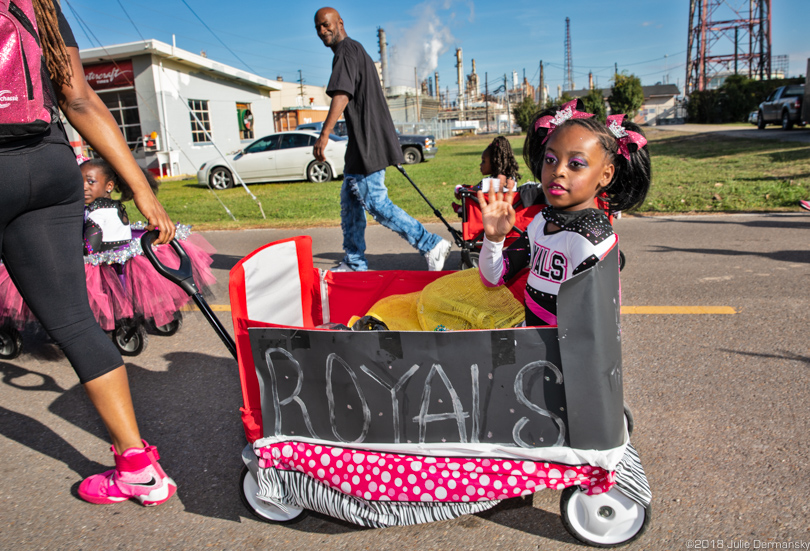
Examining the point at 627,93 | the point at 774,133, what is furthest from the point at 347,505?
the point at 627,93

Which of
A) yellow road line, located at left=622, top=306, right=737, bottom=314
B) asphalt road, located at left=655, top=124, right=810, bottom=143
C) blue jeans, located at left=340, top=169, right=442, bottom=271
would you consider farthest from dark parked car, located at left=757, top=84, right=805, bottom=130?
blue jeans, located at left=340, top=169, right=442, bottom=271

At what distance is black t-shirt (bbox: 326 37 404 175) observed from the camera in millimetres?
4621

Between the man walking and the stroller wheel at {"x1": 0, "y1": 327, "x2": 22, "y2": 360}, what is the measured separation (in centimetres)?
243

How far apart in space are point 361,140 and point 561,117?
108 inches

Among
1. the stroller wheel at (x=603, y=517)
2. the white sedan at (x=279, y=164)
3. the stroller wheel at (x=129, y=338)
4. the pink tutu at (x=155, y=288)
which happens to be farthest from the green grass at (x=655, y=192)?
the stroller wheel at (x=603, y=517)

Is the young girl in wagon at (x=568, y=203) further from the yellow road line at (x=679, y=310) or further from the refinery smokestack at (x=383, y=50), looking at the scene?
the refinery smokestack at (x=383, y=50)

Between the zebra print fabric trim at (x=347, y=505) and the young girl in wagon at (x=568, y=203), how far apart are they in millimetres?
740

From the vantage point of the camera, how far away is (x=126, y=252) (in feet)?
11.7

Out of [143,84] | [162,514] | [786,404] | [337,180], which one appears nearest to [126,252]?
[162,514]

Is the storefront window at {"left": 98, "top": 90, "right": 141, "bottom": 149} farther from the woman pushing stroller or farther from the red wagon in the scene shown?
the red wagon

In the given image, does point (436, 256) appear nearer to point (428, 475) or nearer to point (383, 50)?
point (428, 475)

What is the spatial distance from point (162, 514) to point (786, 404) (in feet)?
8.89

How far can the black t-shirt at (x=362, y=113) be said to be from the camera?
4.62 metres

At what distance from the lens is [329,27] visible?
15.5ft
